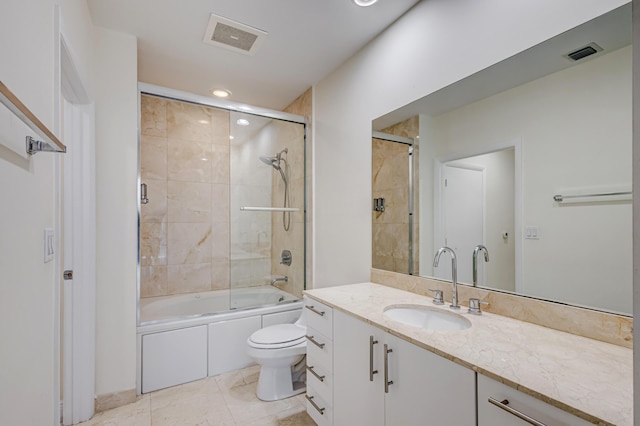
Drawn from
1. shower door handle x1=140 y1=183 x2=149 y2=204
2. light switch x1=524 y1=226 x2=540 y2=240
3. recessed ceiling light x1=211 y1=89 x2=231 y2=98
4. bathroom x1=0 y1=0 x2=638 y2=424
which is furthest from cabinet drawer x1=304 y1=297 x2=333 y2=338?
recessed ceiling light x1=211 y1=89 x2=231 y2=98

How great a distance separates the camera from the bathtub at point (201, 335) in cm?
223

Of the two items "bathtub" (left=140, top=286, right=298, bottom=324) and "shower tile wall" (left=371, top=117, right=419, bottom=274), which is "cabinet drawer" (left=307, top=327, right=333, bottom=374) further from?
"bathtub" (left=140, top=286, right=298, bottom=324)

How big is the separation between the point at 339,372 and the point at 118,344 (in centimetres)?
155

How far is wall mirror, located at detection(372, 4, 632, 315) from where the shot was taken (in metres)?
1.07

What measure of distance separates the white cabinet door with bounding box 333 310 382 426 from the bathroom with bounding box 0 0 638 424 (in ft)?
2.49

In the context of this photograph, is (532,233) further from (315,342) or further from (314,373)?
(314,373)

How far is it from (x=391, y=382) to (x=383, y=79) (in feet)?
5.86

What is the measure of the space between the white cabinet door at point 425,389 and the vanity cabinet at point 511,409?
3 centimetres

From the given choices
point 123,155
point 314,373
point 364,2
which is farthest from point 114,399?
point 364,2

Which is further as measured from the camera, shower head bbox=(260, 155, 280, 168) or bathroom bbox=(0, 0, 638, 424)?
shower head bbox=(260, 155, 280, 168)

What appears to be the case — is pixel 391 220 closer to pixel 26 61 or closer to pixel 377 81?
pixel 377 81

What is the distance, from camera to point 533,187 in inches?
51.1

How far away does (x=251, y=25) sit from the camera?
2037mm

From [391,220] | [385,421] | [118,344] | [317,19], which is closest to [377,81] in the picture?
[317,19]
